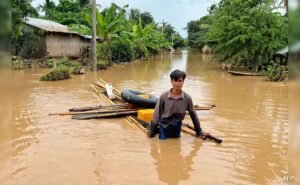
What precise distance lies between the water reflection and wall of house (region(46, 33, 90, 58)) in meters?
17.8

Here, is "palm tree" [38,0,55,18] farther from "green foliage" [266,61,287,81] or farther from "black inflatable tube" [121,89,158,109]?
"black inflatable tube" [121,89,158,109]

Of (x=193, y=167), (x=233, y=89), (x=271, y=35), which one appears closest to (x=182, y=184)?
(x=193, y=167)

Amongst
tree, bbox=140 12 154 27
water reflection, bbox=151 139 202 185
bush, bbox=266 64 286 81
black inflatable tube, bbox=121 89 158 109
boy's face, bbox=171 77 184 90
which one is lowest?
water reflection, bbox=151 139 202 185

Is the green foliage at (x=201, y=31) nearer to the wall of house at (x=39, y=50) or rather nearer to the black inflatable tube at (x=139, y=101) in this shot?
the wall of house at (x=39, y=50)

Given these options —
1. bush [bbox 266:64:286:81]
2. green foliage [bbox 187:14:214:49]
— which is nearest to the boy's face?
bush [bbox 266:64:286:81]

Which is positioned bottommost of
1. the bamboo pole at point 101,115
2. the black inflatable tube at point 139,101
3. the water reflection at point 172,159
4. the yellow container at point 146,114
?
the water reflection at point 172,159

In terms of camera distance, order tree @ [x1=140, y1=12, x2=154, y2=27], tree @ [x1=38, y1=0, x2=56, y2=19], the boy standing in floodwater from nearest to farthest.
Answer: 1. the boy standing in floodwater
2. tree @ [x1=38, y1=0, x2=56, y2=19]
3. tree @ [x1=140, y1=12, x2=154, y2=27]

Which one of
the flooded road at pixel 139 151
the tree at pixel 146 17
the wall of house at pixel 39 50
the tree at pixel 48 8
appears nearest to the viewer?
the flooded road at pixel 139 151

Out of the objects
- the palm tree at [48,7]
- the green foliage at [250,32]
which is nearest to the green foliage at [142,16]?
the palm tree at [48,7]

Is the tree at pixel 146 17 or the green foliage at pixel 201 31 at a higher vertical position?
the tree at pixel 146 17

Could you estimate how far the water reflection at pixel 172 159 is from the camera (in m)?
4.45

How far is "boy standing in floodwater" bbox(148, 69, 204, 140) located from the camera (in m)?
5.73

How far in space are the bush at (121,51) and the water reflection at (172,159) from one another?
1913 cm

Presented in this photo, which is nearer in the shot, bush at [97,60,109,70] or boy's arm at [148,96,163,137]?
boy's arm at [148,96,163,137]
